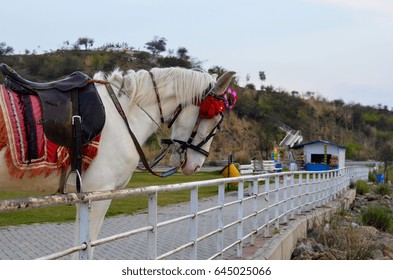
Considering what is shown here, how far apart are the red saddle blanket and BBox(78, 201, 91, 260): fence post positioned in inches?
42.9

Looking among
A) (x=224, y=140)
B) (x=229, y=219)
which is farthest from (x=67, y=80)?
(x=224, y=140)

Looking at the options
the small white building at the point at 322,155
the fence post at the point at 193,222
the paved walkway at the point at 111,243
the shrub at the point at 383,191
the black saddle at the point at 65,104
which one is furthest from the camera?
the small white building at the point at 322,155

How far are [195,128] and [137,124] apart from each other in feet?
2.24

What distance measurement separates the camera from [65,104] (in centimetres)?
433

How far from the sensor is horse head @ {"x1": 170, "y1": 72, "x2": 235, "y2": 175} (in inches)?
209

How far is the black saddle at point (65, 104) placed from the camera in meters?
4.19

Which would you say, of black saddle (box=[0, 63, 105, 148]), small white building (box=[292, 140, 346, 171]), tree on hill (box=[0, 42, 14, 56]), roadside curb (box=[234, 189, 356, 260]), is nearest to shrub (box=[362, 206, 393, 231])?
roadside curb (box=[234, 189, 356, 260])

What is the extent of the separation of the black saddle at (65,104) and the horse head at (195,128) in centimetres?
107

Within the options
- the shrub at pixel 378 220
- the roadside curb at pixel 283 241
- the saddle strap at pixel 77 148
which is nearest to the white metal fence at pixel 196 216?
the roadside curb at pixel 283 241

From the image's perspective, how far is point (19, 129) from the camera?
405 cm

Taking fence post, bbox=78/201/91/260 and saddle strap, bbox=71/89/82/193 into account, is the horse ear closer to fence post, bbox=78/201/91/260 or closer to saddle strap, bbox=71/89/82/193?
saddle strap, bbox=71/89/82/193

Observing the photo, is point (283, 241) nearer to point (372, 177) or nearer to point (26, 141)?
point (26, 141)

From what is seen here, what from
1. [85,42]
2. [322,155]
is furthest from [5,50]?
[322,155]

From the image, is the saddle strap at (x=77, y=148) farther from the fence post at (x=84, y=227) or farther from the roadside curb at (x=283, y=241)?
the roadside curb at (x=283, y=241)
